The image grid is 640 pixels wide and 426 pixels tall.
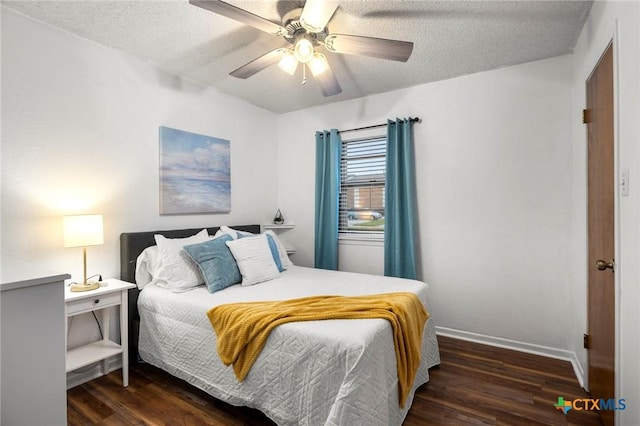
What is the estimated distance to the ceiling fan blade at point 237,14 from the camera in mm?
1510

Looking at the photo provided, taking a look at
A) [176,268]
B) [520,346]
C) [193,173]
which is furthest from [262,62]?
[520,346]

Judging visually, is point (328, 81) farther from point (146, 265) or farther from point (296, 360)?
point (146, 265)

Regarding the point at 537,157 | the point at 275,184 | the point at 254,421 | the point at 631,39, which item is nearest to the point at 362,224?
the point at 275,184

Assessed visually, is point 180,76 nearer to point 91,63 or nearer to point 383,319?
point 91,63

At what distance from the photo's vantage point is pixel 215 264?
2.37m

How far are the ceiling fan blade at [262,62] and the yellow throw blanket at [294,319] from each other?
165 cm

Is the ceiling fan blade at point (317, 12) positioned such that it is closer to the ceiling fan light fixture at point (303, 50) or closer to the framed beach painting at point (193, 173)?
the ceiling fan light fixture at point (303, 50)

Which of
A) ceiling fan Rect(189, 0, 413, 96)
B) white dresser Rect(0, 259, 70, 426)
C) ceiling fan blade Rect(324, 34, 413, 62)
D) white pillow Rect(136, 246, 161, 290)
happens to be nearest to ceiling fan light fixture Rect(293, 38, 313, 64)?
ceiling fan Rect(189, 0, 413, 96)

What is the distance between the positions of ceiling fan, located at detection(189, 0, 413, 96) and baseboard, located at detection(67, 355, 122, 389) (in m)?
2.45

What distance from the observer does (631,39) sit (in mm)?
1315

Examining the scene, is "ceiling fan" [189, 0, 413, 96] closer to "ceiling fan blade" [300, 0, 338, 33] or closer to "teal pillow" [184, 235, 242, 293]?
"ceiling fan blade" [300, 0, 338, 33]

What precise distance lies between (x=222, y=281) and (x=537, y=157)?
9.29 ft

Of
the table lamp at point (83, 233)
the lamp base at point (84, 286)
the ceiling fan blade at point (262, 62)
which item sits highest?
the ceiling fan blade at point (262, 62)

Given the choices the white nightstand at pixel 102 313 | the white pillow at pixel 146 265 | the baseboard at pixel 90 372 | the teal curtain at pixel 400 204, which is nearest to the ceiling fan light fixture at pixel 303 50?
the teal curtain at pixel 400 204
